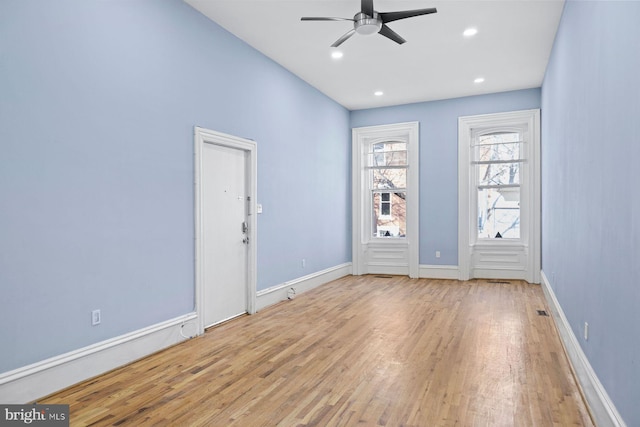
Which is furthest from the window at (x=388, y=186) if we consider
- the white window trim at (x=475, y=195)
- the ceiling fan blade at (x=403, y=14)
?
the ceiling fan blade at (x=403, y=14)

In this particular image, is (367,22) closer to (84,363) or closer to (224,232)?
(224,232)

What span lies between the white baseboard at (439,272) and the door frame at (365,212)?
112mm

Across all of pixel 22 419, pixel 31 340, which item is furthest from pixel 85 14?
pixel 22 419

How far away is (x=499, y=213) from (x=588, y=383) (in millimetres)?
5026

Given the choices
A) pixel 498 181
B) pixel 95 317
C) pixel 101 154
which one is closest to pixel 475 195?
pixel 498 181

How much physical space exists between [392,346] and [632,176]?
243 centimetres

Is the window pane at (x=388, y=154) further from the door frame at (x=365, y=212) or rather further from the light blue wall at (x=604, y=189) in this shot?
the light blue wall at (x=604, y=189)

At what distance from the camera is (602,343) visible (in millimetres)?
2344

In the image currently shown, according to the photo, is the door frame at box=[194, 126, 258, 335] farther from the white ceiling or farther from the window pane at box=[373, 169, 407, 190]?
the window pane at box=[373, 169, 407, 190]

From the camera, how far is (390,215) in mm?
7922

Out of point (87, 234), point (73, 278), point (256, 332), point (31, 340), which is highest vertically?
point (87, 234)

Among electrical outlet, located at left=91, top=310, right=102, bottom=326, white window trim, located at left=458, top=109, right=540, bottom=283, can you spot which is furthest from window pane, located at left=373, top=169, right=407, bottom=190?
electrical outlet, located at left=91, top=310, right=102, bottom=326

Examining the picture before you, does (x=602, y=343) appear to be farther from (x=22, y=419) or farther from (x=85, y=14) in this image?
(x=85, y=14)

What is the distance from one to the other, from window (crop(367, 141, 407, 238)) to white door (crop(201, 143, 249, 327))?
3.75 meters
